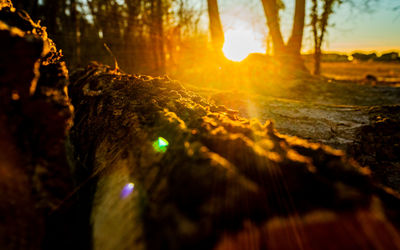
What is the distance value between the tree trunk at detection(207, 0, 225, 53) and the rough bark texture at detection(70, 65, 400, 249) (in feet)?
28.5

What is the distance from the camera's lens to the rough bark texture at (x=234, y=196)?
530 millimetres

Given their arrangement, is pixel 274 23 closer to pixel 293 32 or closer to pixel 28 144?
pixel 293 32

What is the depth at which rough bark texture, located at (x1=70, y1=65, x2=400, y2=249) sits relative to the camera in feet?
1.74

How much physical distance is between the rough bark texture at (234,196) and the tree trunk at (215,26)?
28.5ft

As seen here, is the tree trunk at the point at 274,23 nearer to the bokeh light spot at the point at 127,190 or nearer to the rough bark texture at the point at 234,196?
the rough bark texture at the point at 234,196

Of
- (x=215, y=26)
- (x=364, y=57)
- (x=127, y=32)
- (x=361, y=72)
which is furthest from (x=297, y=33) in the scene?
(x=364, y=57)

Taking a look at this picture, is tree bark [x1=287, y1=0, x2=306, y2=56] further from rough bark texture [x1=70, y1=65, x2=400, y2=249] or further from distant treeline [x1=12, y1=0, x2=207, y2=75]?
rough bark texture [x1=70, y1=65, x2=400, y2=249]

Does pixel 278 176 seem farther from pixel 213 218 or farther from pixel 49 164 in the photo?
pixel 49 164

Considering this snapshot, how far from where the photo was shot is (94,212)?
83 cm

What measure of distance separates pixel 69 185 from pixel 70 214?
113 mm

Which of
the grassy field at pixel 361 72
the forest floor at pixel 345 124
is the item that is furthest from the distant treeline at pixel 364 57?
the forest floor at pixel 345 124

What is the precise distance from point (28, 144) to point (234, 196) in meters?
0.71

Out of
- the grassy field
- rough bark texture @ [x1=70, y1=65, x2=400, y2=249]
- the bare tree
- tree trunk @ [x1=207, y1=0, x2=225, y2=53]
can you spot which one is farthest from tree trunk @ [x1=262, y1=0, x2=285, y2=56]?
rough bark texture @ [x1=70, y1=65, x2=400, y2=249]

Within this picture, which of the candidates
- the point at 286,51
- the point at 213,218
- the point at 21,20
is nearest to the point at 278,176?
the point at 213,218
